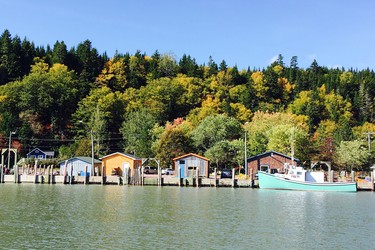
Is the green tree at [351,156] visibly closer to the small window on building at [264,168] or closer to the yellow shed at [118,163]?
the small window on building at [264,168]

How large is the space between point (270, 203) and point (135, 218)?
14.3m

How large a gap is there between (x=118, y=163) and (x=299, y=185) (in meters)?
27.0

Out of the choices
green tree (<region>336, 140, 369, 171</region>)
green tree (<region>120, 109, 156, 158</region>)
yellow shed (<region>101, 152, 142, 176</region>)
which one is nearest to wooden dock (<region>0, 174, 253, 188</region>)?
yellow shed (<region>101, 152, 142, 176</region>)

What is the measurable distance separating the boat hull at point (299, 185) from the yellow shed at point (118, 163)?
828 inches

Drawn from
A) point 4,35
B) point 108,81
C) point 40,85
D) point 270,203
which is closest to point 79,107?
point 40,85

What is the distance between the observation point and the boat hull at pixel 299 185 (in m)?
51.6

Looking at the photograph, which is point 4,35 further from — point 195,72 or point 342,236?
point 342,236

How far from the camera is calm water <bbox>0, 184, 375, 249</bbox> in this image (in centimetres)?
2183

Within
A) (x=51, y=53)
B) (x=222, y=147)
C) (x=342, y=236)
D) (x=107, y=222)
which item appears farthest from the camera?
(x=51, y=53)

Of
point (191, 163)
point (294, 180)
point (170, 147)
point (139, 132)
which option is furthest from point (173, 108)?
point (294, 180)

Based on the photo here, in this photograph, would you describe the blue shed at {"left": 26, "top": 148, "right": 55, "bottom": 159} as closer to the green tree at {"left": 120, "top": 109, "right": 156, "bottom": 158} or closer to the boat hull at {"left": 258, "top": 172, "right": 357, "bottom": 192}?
the green tree at {"left": 120, "top": 109, "right": 156, "bottom": 158}

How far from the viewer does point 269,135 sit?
79.7 m

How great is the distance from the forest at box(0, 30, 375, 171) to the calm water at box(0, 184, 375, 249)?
2732 centimetres

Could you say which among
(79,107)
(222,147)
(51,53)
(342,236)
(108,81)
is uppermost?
(51,53)
